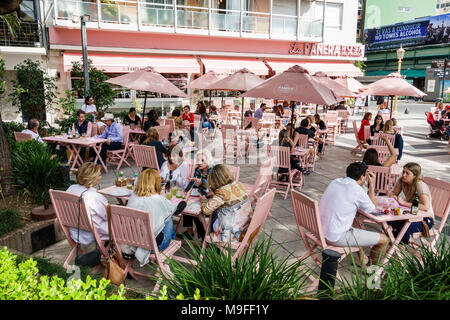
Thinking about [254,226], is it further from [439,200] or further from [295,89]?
[295,89]

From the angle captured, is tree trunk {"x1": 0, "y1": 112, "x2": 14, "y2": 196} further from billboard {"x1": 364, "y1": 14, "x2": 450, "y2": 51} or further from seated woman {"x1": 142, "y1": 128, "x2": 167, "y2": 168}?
billboard {"x1": 364, "y1": 14, "x2": 450, "y2": 51}

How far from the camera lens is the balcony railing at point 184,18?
1756cm

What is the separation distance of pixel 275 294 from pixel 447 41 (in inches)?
2397

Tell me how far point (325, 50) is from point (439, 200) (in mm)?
22045

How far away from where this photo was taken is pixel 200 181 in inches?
193

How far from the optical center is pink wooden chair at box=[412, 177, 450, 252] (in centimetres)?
439

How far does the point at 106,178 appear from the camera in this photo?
26.6 feet

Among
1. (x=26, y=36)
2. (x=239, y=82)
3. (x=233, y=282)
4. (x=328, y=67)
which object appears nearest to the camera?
(x=233, y=282)

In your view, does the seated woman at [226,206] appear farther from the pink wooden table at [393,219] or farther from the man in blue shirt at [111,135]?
the man in blue shirt at [111,135]

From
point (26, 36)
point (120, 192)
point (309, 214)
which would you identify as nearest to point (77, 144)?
point (120, 192)

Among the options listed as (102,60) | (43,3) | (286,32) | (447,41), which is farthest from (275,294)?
(447,41)

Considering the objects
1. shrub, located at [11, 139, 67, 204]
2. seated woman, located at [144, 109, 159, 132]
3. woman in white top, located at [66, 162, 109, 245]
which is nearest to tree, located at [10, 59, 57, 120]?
seated woman, located at [144, 109, 159, 132]
